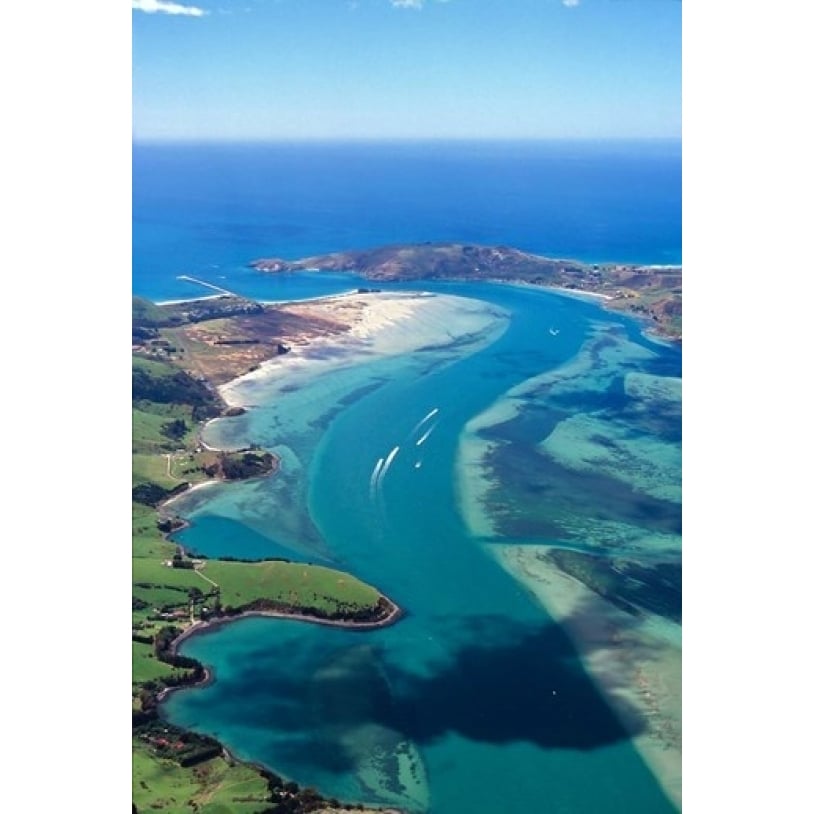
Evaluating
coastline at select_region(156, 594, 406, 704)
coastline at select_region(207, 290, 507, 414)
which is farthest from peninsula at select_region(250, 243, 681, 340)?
coastline at select_region(156, 594, 406, 704)

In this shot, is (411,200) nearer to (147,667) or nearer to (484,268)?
(484,268)

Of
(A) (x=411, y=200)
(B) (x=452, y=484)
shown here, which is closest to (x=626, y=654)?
(B) (x=452, y=484)

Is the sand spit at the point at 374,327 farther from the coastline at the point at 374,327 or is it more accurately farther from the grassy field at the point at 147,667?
the grassy field at the point at 147,667

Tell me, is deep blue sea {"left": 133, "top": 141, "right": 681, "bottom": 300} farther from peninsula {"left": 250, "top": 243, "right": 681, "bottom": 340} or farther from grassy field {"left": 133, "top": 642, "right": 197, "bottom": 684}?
grassy field {"left": 133, "top": 642, "right": 197, "bottom": 684}

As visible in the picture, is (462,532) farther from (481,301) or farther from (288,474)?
(481,301)
